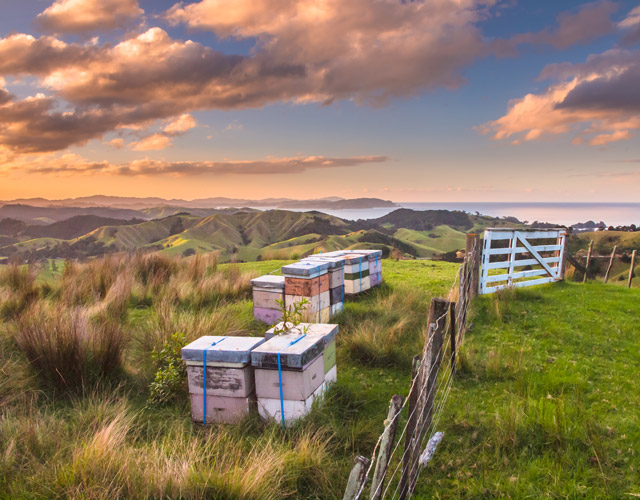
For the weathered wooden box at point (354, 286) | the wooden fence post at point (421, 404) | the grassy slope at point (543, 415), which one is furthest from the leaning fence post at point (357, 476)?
the weathered wooden box at point (354, 286)

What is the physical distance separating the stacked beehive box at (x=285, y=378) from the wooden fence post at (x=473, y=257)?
20.3 ft

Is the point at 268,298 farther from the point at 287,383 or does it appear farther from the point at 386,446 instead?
the point at 386,446

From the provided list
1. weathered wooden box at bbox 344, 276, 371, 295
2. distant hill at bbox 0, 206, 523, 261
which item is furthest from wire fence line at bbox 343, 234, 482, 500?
distant hill at bbox 0, 206, 523, 261

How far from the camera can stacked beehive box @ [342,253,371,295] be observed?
9820mm

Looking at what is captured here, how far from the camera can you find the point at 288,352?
433cm

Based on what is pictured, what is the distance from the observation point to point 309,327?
5426mm

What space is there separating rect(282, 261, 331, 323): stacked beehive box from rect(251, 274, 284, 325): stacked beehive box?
19 cm

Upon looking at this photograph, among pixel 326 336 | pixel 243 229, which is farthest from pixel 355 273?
pixel 243 229

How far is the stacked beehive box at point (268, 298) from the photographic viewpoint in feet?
26.6

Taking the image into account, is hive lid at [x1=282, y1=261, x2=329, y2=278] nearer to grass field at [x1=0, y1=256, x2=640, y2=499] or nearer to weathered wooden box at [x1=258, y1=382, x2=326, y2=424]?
grass field at [x1=0, y1=256, x2=640, y2=499]

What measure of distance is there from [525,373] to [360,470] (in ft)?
16.1

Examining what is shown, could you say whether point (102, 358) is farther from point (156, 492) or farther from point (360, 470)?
point (360, 470)

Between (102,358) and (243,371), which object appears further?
(102,358)

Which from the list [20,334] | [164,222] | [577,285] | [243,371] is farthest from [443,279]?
[164,222]
